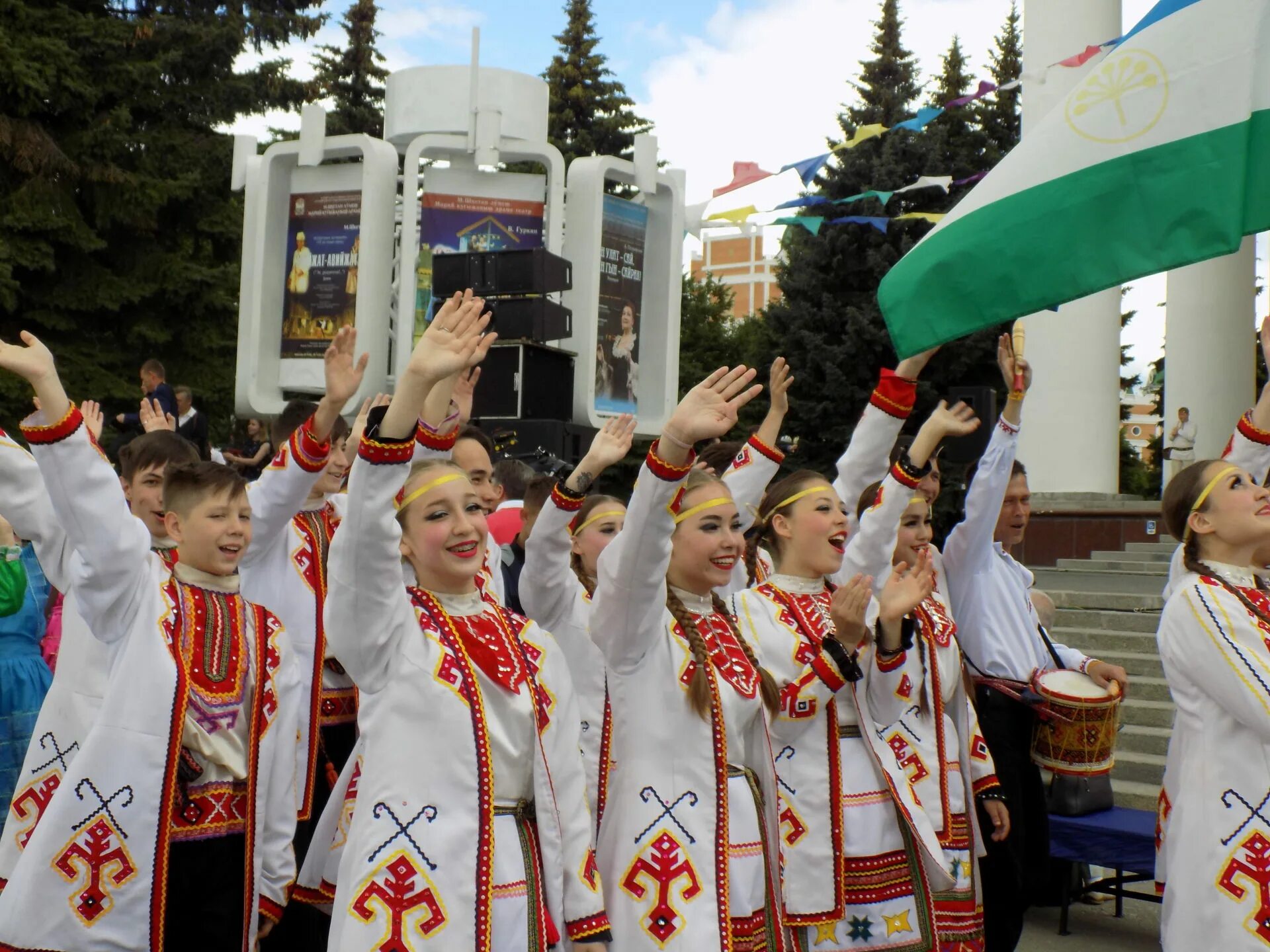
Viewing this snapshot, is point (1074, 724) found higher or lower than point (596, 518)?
lower

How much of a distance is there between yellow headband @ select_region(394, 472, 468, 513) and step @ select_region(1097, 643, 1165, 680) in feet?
24.6

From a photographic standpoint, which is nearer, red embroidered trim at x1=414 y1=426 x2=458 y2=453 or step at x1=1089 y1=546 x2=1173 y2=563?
red embroidered trim at x1=414 y1=426 x2=458 y2=453

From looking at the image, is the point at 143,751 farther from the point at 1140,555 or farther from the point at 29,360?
the point at 1140,555

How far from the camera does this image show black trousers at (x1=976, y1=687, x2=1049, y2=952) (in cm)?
565

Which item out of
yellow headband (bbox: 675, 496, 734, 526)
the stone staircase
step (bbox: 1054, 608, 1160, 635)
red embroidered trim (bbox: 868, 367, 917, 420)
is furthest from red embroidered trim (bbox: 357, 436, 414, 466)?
step (bbox: 1054, 608, 1160, 635)

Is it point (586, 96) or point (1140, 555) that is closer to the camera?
point (1140, 555)

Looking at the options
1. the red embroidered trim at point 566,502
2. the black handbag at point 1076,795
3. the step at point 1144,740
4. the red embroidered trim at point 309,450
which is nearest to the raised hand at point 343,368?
the red embroidered trim at point 309,450

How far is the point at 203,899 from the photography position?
4.00 m

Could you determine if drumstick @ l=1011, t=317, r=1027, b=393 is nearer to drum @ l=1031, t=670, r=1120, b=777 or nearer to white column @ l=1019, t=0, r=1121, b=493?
drum @ l=1031, t=670, r=1120, b=777

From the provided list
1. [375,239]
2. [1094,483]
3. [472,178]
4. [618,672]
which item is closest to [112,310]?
[375,239]

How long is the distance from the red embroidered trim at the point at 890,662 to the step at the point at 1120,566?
9.93m

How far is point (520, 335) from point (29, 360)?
713cm

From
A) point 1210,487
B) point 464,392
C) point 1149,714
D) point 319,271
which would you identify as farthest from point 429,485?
point 319,271

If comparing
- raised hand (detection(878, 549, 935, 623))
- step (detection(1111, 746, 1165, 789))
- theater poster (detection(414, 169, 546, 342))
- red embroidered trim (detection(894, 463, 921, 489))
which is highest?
theater poster (detection(414, 169, 546, 342))
